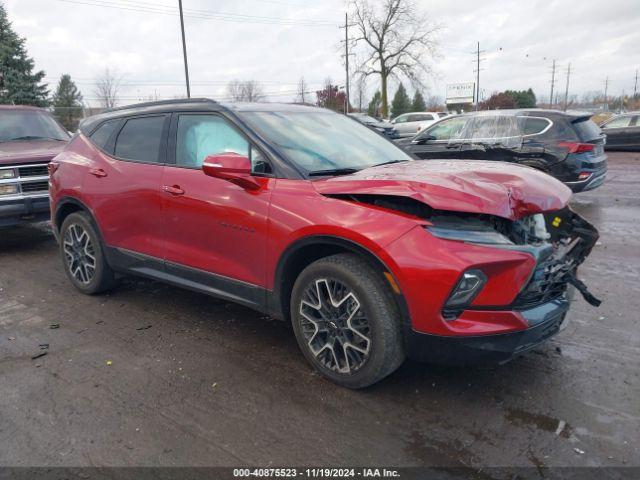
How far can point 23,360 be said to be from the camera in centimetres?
373

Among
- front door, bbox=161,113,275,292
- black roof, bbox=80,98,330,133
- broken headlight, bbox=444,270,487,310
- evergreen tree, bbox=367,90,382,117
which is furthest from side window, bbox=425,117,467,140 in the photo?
evergreen tree, bbox=367,90,382,117

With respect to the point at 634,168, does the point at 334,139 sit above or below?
above

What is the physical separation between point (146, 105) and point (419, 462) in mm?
3759

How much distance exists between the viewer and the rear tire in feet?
15.9

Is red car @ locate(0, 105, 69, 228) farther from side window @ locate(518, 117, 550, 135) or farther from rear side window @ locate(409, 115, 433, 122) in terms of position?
rear side window @ locate(409, 115, 433, 122)

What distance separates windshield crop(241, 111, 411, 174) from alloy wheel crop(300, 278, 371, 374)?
841mm

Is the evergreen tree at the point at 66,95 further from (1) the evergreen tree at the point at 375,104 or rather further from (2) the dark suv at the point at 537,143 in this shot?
(2) the dark suv at the point at 537,143

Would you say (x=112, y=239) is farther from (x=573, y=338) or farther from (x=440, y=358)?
(x=573, y=338)

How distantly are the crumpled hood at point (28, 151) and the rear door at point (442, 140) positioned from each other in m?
5.91

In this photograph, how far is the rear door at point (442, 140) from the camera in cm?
941

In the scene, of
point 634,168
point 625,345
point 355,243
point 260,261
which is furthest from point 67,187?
Result: point 634,168

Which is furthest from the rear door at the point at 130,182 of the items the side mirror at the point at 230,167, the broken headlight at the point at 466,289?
the broken headlight at the point at 466,289

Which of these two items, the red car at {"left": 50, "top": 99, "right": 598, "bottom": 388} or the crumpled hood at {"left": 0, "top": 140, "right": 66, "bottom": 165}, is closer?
the red car at {"left": 50, "top": 99, "right": 598, "bottom": 388}

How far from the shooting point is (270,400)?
10.3 feet
